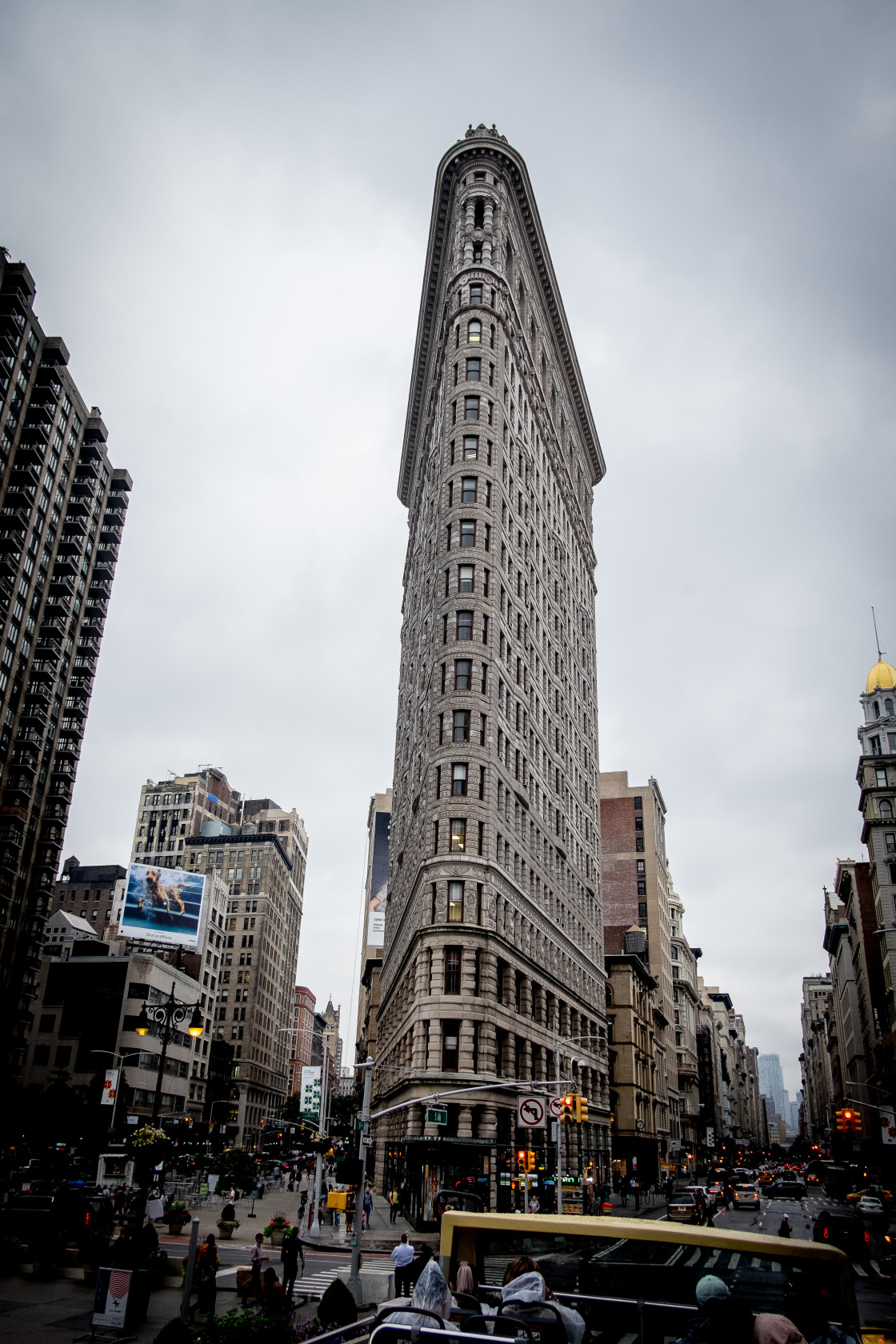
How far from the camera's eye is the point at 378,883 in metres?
159

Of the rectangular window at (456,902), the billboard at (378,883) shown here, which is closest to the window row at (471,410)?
the rectangular window at (456,902)

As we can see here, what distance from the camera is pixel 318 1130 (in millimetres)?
80812

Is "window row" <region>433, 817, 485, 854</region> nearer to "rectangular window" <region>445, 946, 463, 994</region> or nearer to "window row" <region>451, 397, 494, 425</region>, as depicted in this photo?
"rectangular window" <region>445, 946, 463, 994</region>

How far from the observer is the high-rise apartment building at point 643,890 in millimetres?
131125

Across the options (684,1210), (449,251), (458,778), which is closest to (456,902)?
(458,778)

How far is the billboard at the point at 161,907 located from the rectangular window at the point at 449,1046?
7213 cm

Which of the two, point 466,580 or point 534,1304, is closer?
point 534,1304

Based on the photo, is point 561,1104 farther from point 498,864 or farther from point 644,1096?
point 644,1096

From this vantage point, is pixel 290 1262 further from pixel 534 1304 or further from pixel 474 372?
pixel 474 372

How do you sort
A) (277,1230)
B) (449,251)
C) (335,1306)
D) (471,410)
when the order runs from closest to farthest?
(335,1306) → (277,1230) → (471,410) → (449,251)

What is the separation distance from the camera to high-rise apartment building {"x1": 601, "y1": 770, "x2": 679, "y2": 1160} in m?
131

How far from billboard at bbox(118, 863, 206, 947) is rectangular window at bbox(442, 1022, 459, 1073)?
72.1 m

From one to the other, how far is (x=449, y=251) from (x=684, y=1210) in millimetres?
71267

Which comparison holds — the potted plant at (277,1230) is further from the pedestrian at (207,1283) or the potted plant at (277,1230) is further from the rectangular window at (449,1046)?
the rectangular window at (449,1046)
